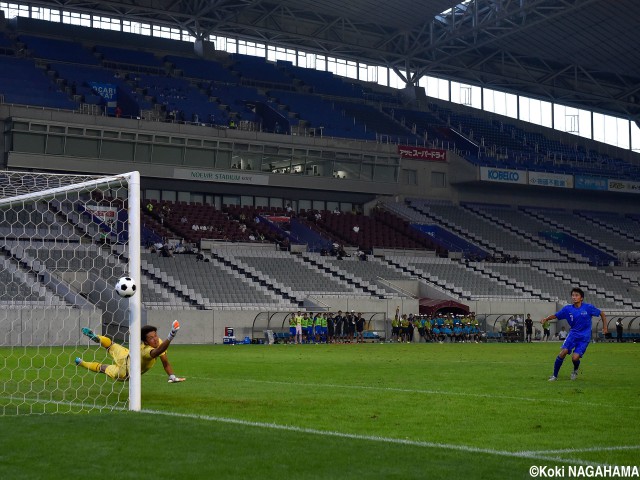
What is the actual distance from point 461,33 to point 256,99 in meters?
15.7

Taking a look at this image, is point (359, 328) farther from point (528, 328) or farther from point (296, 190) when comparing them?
point (296, 190)

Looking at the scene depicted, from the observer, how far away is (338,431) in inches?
451

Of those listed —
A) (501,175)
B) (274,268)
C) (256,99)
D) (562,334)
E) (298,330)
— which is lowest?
(562,334)

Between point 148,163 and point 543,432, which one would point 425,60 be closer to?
point 148,163

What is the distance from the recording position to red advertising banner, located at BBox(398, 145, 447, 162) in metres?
71.9

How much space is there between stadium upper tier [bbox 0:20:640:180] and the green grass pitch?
4548cm

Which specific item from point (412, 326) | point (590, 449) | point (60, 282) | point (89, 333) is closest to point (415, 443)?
point (590, 449)

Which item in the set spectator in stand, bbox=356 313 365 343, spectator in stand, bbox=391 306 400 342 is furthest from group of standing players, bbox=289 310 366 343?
spectator in stand, bbox=391 306 400 342

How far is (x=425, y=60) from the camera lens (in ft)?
266

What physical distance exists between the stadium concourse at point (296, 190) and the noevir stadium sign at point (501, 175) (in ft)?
0.44

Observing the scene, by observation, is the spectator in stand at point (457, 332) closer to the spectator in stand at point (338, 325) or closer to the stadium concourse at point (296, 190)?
the stadium concourse at point (296, 190)

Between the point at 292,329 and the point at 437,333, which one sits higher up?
the point at 292,329

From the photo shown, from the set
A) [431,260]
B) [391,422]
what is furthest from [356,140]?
[391,422]

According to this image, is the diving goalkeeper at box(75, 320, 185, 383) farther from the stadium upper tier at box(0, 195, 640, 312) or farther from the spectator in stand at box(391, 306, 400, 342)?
the spectator in stand at box(391, 306, 400, 342)
